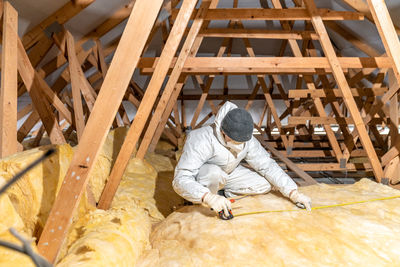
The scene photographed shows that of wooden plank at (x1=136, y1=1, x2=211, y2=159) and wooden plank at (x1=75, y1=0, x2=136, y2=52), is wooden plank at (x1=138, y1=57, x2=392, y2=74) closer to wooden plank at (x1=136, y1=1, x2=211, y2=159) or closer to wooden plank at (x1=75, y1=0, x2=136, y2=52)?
wooden plank at (x1=136, y1=1, x2=211, y2=159)

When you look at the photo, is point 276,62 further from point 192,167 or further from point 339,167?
point 339,167

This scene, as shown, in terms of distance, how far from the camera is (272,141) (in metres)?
6.08

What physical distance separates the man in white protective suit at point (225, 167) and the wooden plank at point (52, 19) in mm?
1842

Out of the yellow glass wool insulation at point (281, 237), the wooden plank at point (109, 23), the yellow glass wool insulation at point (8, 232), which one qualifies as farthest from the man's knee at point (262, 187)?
the wooden plank at point (109, 23)

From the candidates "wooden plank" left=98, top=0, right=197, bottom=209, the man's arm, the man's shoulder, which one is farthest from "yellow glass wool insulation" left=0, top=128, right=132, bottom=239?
the man's shoulder

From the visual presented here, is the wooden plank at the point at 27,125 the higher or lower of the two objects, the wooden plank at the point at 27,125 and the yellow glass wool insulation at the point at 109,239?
the higher

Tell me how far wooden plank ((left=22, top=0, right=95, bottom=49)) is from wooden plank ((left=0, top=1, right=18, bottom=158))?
3.28 ft

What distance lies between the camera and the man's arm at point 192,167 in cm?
213

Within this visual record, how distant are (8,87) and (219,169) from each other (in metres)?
1.64

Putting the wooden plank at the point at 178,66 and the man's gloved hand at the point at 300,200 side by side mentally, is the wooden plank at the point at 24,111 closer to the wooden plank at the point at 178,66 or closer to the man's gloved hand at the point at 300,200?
the wooden plank at the point at 178,66

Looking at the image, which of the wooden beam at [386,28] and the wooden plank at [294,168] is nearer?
the wooden beam at [386,28]

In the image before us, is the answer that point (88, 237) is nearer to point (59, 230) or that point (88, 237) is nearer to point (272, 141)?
point (59, 230)

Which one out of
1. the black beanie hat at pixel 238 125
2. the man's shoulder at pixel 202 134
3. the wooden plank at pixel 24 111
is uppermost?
the wooden plank at pixel 24 111

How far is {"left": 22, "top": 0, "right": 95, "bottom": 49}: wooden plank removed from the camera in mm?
2989
